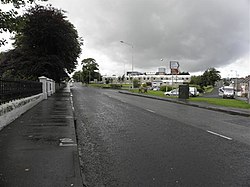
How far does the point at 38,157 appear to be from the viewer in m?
6.24

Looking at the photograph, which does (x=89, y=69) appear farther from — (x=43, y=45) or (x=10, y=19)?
(x=10, y=19)

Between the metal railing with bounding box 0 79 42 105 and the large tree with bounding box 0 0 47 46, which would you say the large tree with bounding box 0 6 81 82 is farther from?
the large tree with bounding box 0 0 47 46

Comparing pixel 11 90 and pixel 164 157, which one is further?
pixel 11 90

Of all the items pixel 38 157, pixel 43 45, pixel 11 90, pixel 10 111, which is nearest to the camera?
pixel 38 157

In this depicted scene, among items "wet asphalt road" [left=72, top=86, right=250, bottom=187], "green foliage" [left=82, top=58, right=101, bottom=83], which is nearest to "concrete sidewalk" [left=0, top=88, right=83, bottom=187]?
"wet asphalt road" [left=72, top=86, right=250, bottom=187]

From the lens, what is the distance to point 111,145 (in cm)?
801

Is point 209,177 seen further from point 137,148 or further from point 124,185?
point 137,148

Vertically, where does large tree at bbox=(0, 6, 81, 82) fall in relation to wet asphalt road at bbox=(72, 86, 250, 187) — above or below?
above

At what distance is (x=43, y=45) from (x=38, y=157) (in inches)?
1458

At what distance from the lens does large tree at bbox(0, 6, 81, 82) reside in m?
38.8

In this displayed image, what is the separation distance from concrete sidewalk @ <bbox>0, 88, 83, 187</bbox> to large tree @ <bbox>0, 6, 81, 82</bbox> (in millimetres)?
30663

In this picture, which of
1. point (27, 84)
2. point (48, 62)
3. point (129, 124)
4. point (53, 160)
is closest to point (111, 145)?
point (53, 160)

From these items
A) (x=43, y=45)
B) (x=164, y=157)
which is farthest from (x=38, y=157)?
(x=43, y=45)

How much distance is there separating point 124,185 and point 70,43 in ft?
128
